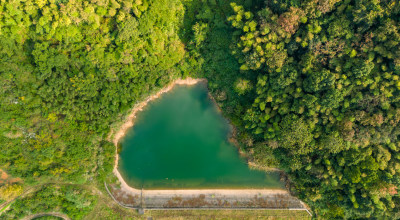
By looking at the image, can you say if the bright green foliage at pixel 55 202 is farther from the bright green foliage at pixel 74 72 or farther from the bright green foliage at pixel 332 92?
the bright green foliage at pixel 332 92

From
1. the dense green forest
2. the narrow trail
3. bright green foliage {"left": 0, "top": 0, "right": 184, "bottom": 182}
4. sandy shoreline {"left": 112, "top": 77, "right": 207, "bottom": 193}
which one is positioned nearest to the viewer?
the dense green forest

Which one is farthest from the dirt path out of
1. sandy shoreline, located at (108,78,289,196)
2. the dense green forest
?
the dense green forest

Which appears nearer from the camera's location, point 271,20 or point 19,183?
point 271,20

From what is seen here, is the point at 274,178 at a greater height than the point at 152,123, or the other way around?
the point at 152,123

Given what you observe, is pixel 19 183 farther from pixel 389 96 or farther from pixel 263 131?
pixel 389 96

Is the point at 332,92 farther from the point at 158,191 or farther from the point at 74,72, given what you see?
the point at 74,72

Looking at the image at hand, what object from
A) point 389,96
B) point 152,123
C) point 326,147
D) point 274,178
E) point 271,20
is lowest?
point 274,178

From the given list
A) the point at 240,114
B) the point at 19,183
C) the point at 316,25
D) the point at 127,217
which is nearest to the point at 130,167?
the point at 127,217

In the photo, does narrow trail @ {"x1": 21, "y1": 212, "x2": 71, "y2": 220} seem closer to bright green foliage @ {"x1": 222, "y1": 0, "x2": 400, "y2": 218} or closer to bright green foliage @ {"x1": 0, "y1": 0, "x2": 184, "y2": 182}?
bright green foliage @ {"x1": 0, "y1": 0, "x2": 184, "y2": 182}

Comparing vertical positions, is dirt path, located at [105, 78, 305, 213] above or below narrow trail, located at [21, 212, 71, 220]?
above
